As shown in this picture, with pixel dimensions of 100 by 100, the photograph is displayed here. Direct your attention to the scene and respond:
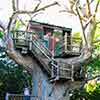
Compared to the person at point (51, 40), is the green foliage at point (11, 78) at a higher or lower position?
lower

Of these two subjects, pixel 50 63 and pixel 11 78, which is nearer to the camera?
pixel 50 63

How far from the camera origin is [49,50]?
14383 mm

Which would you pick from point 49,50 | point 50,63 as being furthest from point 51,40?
point 50,63

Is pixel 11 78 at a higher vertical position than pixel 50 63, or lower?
lower

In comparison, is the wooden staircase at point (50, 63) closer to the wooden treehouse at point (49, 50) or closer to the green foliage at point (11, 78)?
the wooden treehouse at point (49, 50)

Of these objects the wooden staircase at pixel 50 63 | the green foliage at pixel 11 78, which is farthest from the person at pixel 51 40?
the green foliage at pixel 11 78

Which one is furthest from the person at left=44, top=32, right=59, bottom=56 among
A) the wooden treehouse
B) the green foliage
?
the green foliage

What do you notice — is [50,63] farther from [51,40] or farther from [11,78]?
[11,78]

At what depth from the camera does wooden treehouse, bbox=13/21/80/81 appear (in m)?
12.0

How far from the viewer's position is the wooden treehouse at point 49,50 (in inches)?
474

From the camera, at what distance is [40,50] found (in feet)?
43.6

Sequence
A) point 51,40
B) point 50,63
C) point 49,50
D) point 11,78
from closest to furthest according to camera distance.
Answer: point 50,63 → point 49,50 → point 51,40 → point 11,78

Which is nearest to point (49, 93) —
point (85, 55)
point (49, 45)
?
point (85, 55)

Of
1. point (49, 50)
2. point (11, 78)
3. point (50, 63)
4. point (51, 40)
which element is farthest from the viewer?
point (11, 78)
